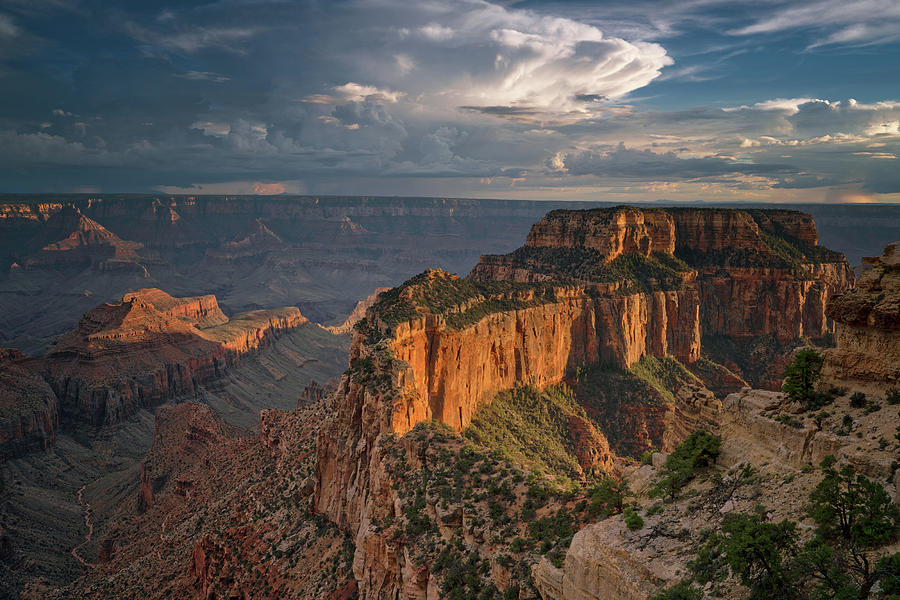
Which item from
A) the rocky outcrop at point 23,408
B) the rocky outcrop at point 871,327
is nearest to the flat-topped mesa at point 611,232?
the rocky outcrop at point 871,327

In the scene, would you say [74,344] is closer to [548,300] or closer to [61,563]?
[61,563]

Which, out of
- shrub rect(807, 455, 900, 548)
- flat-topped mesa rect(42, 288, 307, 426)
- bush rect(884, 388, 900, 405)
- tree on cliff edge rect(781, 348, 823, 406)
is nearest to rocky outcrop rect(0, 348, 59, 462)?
flat-topped mesa rect(42, 288, 307, 426)

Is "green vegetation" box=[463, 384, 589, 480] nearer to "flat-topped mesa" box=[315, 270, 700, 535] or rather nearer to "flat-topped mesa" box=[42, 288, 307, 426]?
"flat-topped mesa" box=[315, 270, 700, 535]

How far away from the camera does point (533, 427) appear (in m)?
67.7

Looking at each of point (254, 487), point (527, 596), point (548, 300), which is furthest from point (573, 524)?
point (548, 300)

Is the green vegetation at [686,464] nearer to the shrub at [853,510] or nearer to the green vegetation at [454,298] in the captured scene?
the shrub at [853,510]

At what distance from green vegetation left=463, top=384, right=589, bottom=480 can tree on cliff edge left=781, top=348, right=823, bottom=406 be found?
3510 centimetres

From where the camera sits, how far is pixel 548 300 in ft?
256

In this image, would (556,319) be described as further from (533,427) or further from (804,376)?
(804,376)

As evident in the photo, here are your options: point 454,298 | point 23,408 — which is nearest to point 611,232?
point 454,298

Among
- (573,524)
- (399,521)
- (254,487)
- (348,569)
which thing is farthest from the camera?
(254,487)

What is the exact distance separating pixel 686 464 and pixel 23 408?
13116 cm

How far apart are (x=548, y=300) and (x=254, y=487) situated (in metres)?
43.6

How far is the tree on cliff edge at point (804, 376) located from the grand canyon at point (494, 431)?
49 cm
